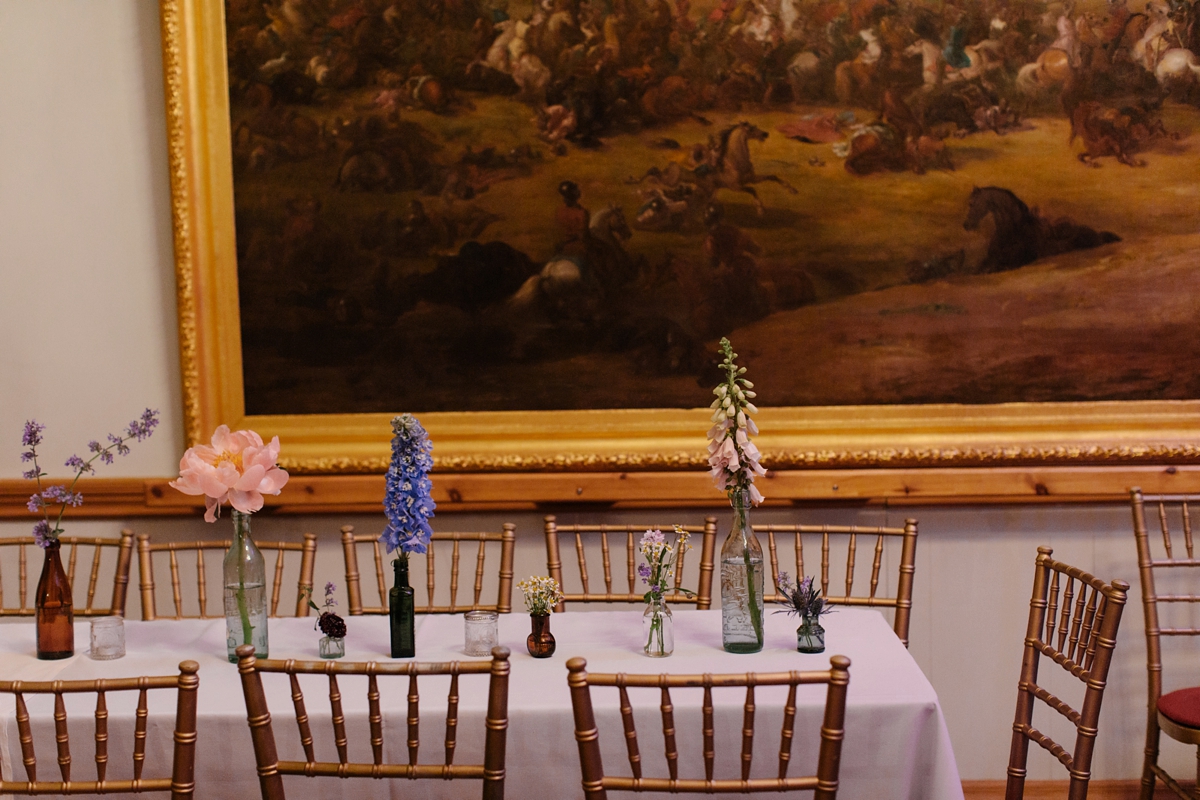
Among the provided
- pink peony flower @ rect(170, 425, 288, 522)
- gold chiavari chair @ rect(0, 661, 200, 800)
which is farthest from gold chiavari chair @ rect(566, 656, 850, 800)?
pink peony flower @ rect(170, 425, 288, 522)

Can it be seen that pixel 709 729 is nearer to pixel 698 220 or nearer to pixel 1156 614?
pixel 698 220

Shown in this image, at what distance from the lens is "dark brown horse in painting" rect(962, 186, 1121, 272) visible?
300 centimetres

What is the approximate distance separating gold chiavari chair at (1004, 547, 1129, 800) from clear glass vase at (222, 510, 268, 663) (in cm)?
154

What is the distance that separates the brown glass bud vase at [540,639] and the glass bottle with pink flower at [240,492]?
0.53 meters

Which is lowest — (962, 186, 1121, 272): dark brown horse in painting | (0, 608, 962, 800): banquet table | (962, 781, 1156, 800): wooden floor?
(962, 781, 1156, 800): wooden floor

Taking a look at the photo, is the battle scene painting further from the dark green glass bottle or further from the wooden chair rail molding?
the dark green glass bottle

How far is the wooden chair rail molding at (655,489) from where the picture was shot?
9.94ft

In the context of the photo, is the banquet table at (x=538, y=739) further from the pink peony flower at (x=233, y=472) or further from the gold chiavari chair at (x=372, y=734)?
the pink peony flower at (x=233, y=472)

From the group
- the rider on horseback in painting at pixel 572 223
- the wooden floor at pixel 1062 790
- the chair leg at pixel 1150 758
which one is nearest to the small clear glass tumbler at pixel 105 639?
the rider on horseback in painting at pixel 572 223

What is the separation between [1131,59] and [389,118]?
214 cm

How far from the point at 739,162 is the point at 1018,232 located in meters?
0.83

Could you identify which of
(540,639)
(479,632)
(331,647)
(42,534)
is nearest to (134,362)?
(42,534)

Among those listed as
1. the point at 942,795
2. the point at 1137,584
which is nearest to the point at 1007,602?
the point at 1137,584

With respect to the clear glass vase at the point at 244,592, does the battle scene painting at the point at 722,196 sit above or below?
above
